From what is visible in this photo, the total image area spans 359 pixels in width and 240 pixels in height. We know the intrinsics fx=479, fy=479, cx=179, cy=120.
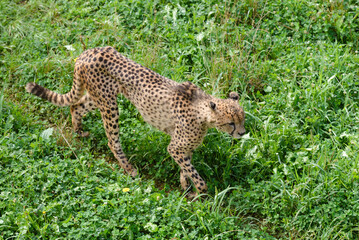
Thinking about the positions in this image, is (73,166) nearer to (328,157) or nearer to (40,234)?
(40,234)

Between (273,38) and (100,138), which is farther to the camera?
(273,38)

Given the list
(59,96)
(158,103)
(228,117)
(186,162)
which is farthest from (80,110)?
(228,117)

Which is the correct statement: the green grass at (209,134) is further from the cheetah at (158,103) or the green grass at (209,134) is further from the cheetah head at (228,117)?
the cheetah head at (228,117)

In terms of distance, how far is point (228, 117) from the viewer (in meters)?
5.44

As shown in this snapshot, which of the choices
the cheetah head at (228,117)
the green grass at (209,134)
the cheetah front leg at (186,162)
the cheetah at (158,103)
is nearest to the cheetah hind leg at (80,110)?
the green grass at (209,134)

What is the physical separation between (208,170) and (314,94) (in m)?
1.83

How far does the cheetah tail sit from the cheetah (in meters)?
0.01

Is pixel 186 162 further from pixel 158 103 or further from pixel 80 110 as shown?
pixel 80 110

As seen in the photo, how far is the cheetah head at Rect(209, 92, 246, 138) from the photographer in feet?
17.8

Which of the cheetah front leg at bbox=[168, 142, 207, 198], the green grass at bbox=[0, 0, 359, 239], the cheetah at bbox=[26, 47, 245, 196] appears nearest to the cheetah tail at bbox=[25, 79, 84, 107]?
the cheetah at bbox=[26, 47, 245, 196]

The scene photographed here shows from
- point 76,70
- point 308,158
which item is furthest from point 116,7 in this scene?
point 308,158

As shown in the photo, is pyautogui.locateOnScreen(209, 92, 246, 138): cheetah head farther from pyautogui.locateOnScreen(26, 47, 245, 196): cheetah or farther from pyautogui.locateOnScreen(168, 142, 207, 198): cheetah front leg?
pyautogui.locateOnScreen(168, 142, 207, 198): cheetah front leg

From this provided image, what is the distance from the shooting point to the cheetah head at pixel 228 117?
544 centimetres

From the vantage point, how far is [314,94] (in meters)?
6.50
